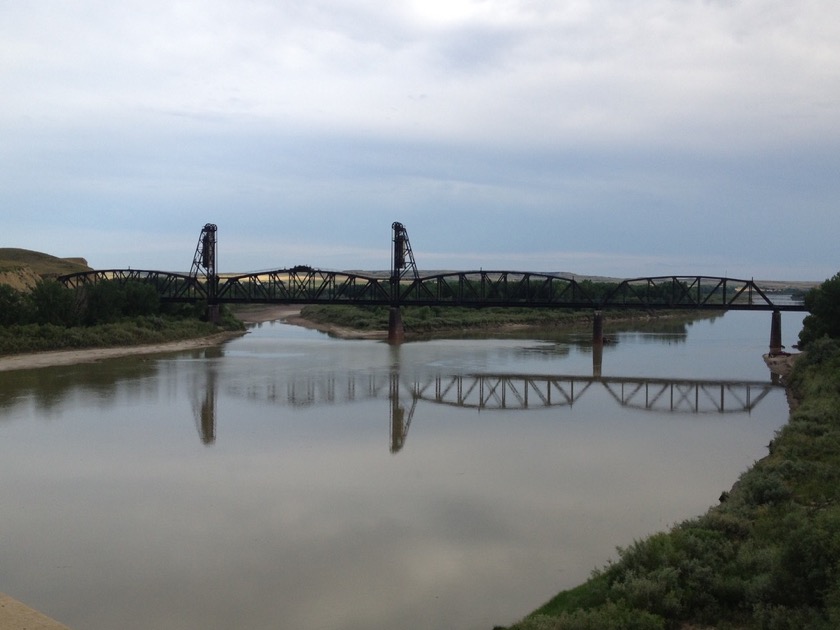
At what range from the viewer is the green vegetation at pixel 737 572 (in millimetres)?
9883

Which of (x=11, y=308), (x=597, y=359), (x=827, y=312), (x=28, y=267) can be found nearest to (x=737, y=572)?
(x=827, y=312)

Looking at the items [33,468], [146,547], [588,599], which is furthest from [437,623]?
[33,468]

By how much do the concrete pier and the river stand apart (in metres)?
0.60

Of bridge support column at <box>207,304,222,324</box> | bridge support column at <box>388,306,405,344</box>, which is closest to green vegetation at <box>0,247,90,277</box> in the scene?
bridge support column at <box>207,304,222,324</box>

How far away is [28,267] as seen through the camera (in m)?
78.6

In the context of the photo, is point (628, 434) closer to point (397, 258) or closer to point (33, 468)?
point (33, 468)

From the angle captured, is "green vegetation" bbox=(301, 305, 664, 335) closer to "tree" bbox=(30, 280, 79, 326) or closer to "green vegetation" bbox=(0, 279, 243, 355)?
"green vegetation" bbox=(0, 279, 243, 355)

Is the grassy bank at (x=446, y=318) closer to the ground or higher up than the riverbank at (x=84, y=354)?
higher up

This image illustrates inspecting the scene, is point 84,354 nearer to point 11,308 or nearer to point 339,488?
point 11,308

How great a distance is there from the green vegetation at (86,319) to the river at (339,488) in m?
9.85

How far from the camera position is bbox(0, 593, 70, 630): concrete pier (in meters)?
11.1

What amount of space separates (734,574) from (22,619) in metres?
10.00

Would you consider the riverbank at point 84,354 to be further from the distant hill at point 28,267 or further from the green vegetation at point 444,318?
the green vegetation at point 444,318

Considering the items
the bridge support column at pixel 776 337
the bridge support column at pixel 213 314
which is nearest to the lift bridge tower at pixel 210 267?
the bridge support column at pixel 213 314
